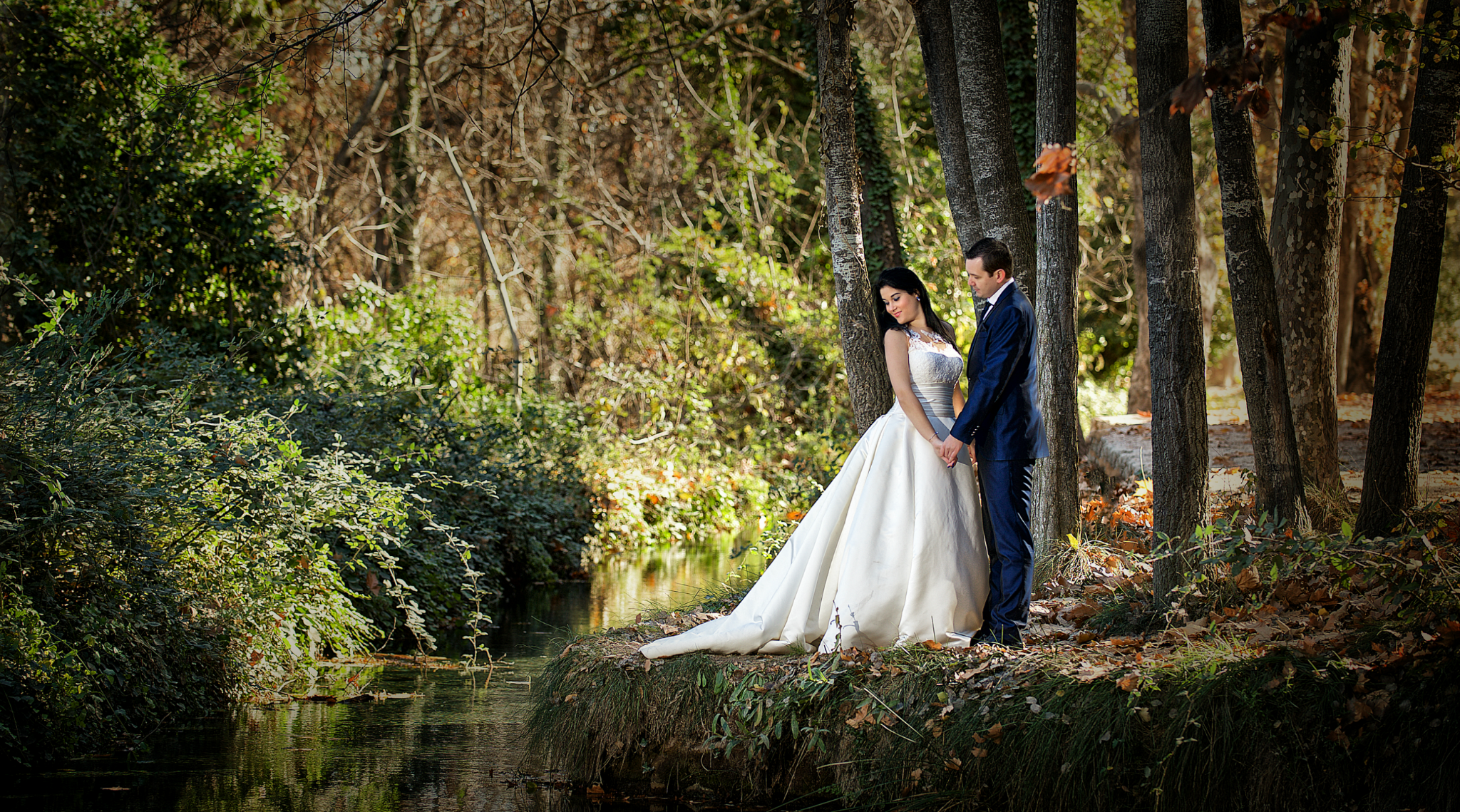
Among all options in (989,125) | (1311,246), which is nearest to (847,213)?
(989,125)

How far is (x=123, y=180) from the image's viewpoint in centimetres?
1127

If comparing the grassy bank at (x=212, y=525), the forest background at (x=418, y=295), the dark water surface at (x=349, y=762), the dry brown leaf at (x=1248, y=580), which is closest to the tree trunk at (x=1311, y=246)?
the forest background at (x=418, y=295)

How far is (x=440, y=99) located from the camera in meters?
19.5

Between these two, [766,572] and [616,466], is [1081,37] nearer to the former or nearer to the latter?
[616,466]

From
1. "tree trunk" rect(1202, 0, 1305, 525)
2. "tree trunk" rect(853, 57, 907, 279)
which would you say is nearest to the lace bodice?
"tree trunk" rect(1202, 0, 1305, 525)

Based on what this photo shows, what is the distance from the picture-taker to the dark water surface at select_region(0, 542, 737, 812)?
5.25 meters

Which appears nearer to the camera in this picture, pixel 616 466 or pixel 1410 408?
pixel 1410 408

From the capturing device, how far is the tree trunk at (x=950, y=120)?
8.08m

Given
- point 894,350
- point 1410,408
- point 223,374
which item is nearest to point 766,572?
point 894,350

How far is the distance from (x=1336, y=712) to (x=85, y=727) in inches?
233

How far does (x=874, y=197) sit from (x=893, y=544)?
8829 millimetres

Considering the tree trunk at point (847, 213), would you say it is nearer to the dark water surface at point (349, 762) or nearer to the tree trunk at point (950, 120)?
the tree trunk at point (950, 120)

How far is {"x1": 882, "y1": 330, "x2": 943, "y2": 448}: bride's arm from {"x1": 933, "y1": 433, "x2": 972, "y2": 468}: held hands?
0.15 ft

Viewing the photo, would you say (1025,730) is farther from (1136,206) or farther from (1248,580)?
(1136,206)
